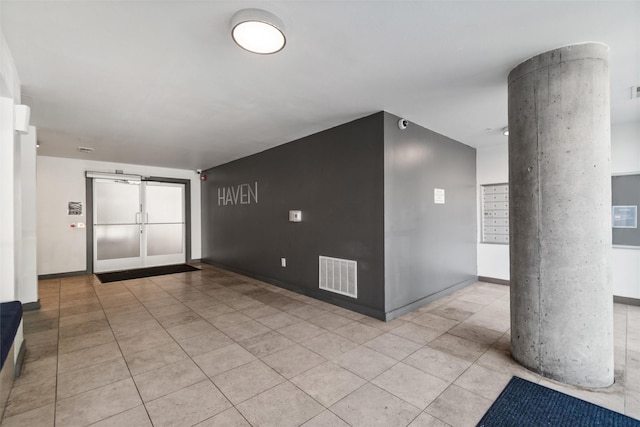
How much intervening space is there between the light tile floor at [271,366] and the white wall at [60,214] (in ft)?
8.23

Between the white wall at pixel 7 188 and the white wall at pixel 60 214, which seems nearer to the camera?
the white wall at pixel 7 188

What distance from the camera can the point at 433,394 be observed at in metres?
2.11

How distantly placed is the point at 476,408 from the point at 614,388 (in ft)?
3.84

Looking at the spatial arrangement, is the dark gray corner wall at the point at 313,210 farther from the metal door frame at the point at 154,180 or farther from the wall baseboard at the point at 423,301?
the metal door frame at the point at 154,180

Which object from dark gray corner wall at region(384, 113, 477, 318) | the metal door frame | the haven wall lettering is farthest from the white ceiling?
the metal door frame

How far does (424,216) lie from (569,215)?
203 cm

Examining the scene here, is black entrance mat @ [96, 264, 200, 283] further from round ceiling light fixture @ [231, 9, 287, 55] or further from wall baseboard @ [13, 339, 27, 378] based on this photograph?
round ceiling light fixture @ [231, 9, 287, 55]

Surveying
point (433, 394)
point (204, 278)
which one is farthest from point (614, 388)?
point (204, 278)

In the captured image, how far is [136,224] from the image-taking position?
23.3ft

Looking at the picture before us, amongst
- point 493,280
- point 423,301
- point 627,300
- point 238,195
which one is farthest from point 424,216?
point 238,195

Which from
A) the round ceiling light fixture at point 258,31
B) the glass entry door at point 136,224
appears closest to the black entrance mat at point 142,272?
the glass entry door at point 136,224

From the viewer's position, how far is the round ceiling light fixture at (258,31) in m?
1.78

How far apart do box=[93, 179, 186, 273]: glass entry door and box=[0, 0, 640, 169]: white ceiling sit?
121 inches

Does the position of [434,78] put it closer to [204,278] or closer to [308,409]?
[308,409]
